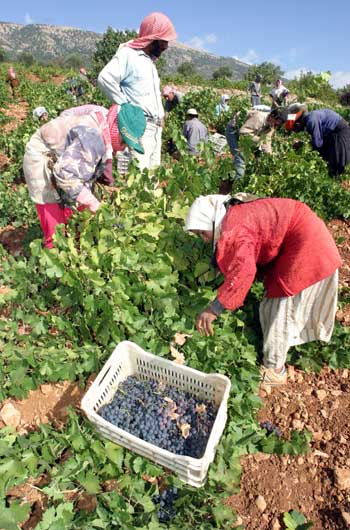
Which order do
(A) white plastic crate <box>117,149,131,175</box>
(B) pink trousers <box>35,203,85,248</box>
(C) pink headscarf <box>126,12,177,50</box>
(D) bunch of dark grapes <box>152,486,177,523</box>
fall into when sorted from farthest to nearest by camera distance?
(A) white plastic crate <box>117,149,131,175</box> → (C) pink headscarf <box>126,12,177,50</box> → (B) pink trousers <box>35,203,85,248</box> → (D) bunch of dark grapes <box>152,486,177,523</box>

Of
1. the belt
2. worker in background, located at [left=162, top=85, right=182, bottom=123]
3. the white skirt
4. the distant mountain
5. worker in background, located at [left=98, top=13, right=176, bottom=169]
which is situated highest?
the distant mountain

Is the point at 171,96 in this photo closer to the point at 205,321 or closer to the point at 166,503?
the point at 205,321

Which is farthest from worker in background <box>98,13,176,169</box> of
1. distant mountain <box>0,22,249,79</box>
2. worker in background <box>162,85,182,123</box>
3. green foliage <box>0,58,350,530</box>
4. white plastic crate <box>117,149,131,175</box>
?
distant mountain <box>0,22,249,79</box>

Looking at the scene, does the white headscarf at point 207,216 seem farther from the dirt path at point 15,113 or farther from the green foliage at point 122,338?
the dirt path at point 15,113

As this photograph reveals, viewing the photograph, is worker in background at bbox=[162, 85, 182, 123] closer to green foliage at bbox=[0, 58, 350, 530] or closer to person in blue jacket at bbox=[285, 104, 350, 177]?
person in blue jacket at bbox=[285, 104, 350, 177]

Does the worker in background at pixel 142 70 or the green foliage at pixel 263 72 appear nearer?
the worker in background at pixel 142 70

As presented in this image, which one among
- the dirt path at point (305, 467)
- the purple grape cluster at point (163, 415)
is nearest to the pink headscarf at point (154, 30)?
the purple grape cluster at point (163, 415)

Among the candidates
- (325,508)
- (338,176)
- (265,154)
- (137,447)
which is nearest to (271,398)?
(325,508)

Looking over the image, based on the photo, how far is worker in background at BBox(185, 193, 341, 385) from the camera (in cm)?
204

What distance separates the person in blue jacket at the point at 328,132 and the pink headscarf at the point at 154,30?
6.27 feet

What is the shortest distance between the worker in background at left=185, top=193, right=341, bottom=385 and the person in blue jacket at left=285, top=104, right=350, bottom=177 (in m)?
2.85

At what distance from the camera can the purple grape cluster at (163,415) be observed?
197 cm

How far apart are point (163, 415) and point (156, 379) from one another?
0.81 ft

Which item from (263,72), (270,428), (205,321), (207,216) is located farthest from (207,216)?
(263,72)
